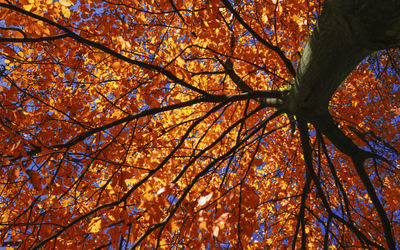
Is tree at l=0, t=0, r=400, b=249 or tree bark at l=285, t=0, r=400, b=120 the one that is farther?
tree at l=0, t=0, r=400, b=249

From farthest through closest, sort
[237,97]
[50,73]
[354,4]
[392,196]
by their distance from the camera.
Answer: [392,196] < [50,73] < [237,97] < [354,4]

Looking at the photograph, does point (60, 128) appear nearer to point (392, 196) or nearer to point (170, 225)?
point (170, 225)

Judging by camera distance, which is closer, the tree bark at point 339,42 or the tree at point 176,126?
the tree bark at point 339,42

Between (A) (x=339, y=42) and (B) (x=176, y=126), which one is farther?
(B) (x=176, y=126)

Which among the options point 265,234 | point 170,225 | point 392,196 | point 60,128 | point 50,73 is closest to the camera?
point 170,225

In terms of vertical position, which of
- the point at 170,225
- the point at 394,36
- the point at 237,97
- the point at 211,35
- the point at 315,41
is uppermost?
the point at 211,35

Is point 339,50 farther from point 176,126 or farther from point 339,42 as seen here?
point 176,126

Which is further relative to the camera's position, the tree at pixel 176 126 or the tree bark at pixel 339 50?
the tree at pixel 176 126

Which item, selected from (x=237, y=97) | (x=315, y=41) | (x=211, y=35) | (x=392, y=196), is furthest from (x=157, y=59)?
(x=392, y=196)

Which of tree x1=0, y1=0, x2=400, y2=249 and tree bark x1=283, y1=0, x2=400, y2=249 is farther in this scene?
tree x1=0, y1=0, x2=400, y2=249

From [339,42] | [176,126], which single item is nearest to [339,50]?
[339,42]

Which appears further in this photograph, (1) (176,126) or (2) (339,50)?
(1) (176,126)

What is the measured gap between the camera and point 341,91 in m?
6.15

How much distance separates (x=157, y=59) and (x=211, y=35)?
137 cm
